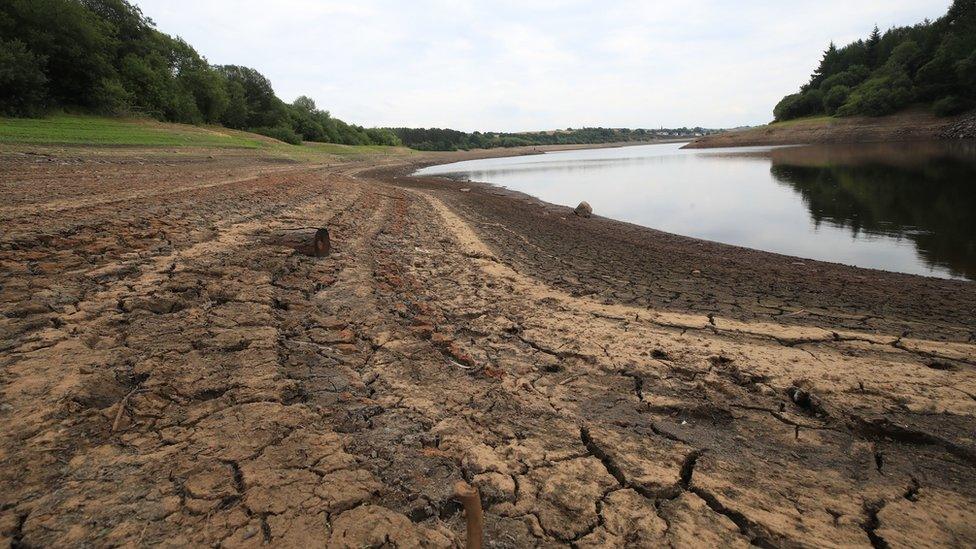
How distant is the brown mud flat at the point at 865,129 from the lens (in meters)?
48.2

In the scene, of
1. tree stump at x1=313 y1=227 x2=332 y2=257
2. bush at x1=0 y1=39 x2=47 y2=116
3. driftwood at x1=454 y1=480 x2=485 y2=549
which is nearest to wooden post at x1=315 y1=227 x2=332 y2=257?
tree stump at x1=313 y1=227 x2=332 y2=257

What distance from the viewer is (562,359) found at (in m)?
4.20

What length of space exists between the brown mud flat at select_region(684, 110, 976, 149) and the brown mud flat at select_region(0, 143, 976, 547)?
199 ft

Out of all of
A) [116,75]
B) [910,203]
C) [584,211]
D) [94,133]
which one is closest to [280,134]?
[116,75]

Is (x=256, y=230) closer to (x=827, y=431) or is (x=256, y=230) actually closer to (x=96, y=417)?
(x=96, y=417)

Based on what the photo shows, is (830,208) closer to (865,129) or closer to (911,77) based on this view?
(865,129)

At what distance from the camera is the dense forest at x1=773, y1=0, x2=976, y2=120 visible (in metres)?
48.5

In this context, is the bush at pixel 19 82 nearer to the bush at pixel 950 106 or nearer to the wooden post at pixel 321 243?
the wooden post at pixel 321 243

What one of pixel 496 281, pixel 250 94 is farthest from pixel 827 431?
pixel 250 94

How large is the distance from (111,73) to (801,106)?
9366 centimetres

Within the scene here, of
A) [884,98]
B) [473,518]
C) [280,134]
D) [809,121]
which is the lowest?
[473,518]

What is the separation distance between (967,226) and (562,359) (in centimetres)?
1497

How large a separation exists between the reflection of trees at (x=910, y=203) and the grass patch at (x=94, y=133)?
2689 cm

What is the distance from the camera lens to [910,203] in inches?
619
